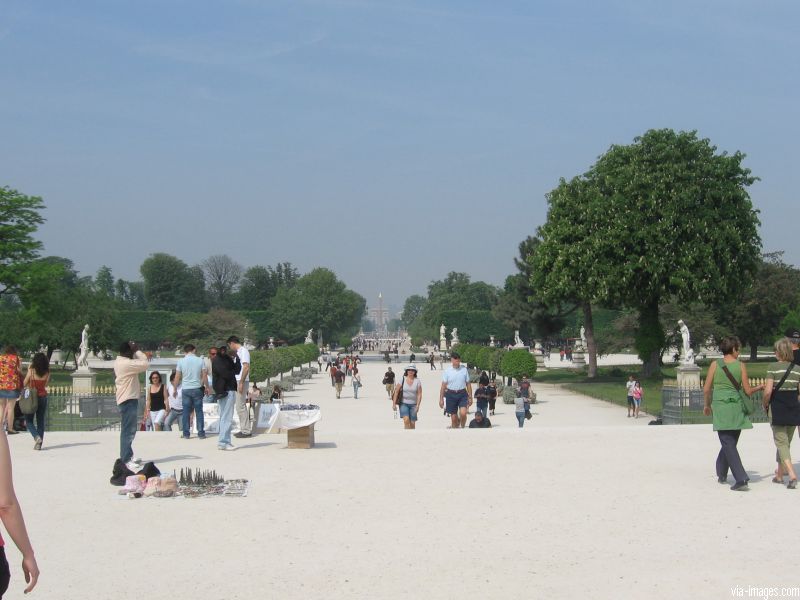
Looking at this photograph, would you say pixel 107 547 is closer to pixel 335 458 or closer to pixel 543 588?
pixel 543 588

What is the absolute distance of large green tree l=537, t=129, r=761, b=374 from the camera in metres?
36.8

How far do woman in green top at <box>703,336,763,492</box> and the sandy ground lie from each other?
255 millimetres

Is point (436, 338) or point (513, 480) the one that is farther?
point (436, 338)

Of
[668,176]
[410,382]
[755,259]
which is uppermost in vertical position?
[668,176]

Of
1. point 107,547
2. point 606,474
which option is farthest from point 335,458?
point 107,547

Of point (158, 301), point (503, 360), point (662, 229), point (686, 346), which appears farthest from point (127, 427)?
point (158, 301)

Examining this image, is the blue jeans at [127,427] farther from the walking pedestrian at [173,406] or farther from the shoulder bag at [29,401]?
the walking pedestrian at [173,406]

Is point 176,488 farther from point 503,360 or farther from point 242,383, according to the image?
point 503,360

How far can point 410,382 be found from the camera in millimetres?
15953

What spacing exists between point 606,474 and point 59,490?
5954 mm

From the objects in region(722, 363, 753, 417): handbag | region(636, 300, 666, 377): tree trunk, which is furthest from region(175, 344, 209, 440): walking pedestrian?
region(636, 300, 666, 377): tree trunk

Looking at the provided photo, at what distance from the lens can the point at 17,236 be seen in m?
Result: 47.0

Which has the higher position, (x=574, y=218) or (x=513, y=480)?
(x=574, y=218)

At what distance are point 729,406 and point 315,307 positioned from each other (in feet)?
323
